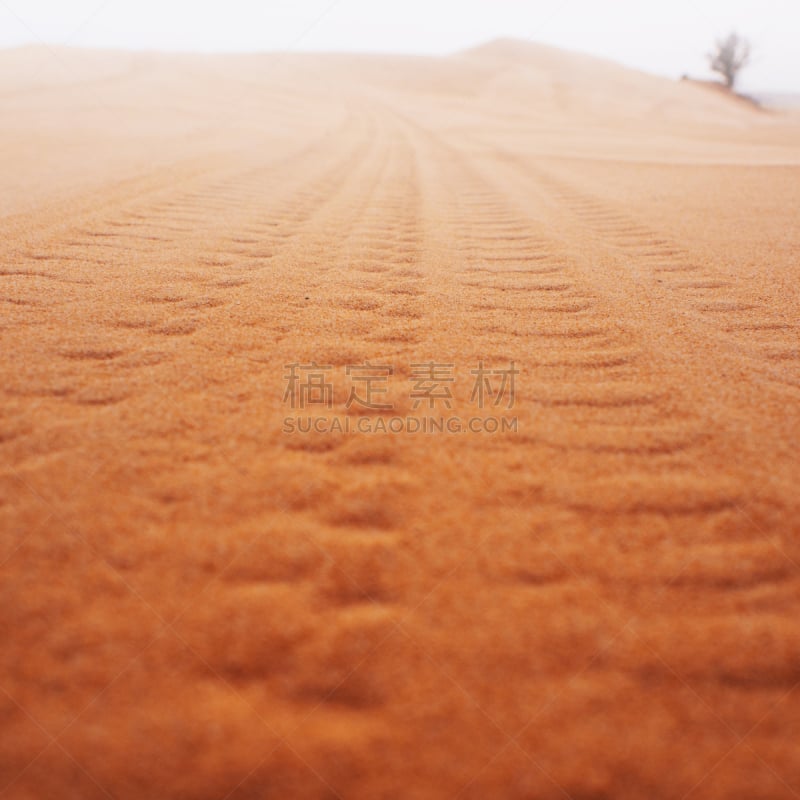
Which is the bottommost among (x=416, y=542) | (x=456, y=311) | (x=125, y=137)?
(x=416, y=542)

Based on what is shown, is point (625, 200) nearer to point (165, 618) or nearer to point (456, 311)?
point (456, 311)

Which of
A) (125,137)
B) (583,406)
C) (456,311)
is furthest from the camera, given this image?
(125,137)

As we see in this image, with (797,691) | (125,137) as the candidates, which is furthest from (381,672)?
(125,137)

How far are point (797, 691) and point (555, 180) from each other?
181 inches

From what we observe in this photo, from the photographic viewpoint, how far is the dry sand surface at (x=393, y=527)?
0.99 m

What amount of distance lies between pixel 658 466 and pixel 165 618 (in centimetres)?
122

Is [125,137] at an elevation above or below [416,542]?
above

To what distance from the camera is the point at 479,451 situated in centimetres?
147

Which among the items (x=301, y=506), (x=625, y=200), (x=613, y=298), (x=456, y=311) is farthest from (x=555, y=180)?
(x=301, y=506)

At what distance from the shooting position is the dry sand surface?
0.99m

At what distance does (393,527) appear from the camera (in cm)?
128

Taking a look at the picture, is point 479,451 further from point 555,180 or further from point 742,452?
point 555,180

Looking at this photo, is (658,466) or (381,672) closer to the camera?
(381,672)

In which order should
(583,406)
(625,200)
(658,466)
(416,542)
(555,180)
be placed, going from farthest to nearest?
(555,180)
(625,200)
(583,406)
(658,466)
(416,542)
